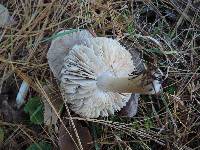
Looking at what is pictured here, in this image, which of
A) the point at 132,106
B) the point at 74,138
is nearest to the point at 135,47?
the point at 132,106

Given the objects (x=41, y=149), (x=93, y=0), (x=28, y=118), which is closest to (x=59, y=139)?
(x=41, y=149)

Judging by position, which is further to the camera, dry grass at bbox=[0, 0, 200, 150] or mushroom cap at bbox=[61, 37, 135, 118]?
dry grass at bbox=[0, 0, 200, 150]

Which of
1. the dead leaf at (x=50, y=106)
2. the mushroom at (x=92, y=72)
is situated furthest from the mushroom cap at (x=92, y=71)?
the dead leaf at (x=50, y=106)

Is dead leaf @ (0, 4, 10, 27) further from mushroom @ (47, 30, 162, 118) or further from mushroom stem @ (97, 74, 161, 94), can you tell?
mushroom stem @ (97, 74, 161, 94)

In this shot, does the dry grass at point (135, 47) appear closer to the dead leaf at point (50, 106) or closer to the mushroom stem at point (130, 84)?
the dead leaf at point (50, 106)

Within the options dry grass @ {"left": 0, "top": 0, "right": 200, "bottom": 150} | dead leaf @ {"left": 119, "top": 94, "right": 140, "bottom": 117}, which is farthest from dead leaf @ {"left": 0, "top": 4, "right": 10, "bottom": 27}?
dead leaf @ {"left": 119, "top": 94, "right": 140, "bottom": 117}

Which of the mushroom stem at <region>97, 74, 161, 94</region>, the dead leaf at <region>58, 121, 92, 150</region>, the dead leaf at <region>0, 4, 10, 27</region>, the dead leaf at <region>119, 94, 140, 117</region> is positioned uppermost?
the dead leaf at <region>0, 4, 10, 27</region>

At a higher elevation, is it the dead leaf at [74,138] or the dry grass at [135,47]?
the dry grass at [135,47]
